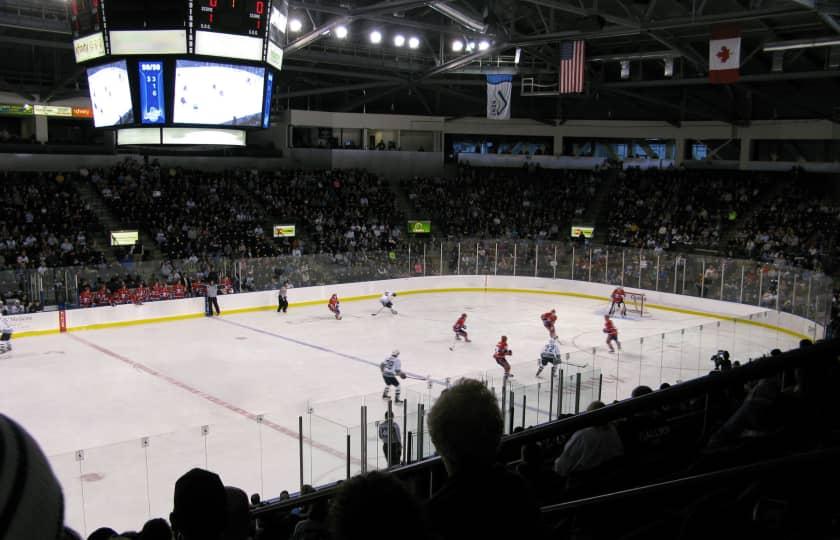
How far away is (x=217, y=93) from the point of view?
48.1ft

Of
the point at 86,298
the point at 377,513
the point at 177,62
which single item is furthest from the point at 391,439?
the point at 86,298

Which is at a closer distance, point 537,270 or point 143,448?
point 143,448

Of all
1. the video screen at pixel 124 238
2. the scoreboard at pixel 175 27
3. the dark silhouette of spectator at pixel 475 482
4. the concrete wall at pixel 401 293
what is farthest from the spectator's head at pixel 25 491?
the video screen at pixel 124 238

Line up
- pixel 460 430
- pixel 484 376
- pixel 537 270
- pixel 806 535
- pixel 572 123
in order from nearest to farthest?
1. pixel 806 535
2. pixel 460 430
3. pixel 484 376
4. pixel 537 270
5. pixel 572 123

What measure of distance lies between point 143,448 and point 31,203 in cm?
2009

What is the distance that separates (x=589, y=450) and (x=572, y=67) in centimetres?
2183

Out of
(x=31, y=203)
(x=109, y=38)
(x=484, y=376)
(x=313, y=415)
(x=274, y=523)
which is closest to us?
(x=274, y=523)

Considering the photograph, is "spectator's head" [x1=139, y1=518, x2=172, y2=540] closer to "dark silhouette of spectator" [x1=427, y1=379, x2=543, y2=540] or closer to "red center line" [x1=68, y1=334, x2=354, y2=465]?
"dark silhouette of spectator" [x1=427, y1=379, x2=543, y2=540]

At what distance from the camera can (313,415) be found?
9.21 m

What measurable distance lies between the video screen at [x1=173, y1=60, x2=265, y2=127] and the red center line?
5.17 m

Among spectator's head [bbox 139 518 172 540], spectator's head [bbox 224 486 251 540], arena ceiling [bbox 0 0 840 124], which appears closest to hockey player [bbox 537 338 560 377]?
spectator's head [bbox 224 486 251 540]

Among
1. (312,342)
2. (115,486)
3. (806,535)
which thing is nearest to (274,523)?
(115,486)

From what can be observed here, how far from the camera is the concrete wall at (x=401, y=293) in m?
20.1

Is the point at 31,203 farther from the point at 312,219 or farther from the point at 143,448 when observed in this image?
the point at 143,448
